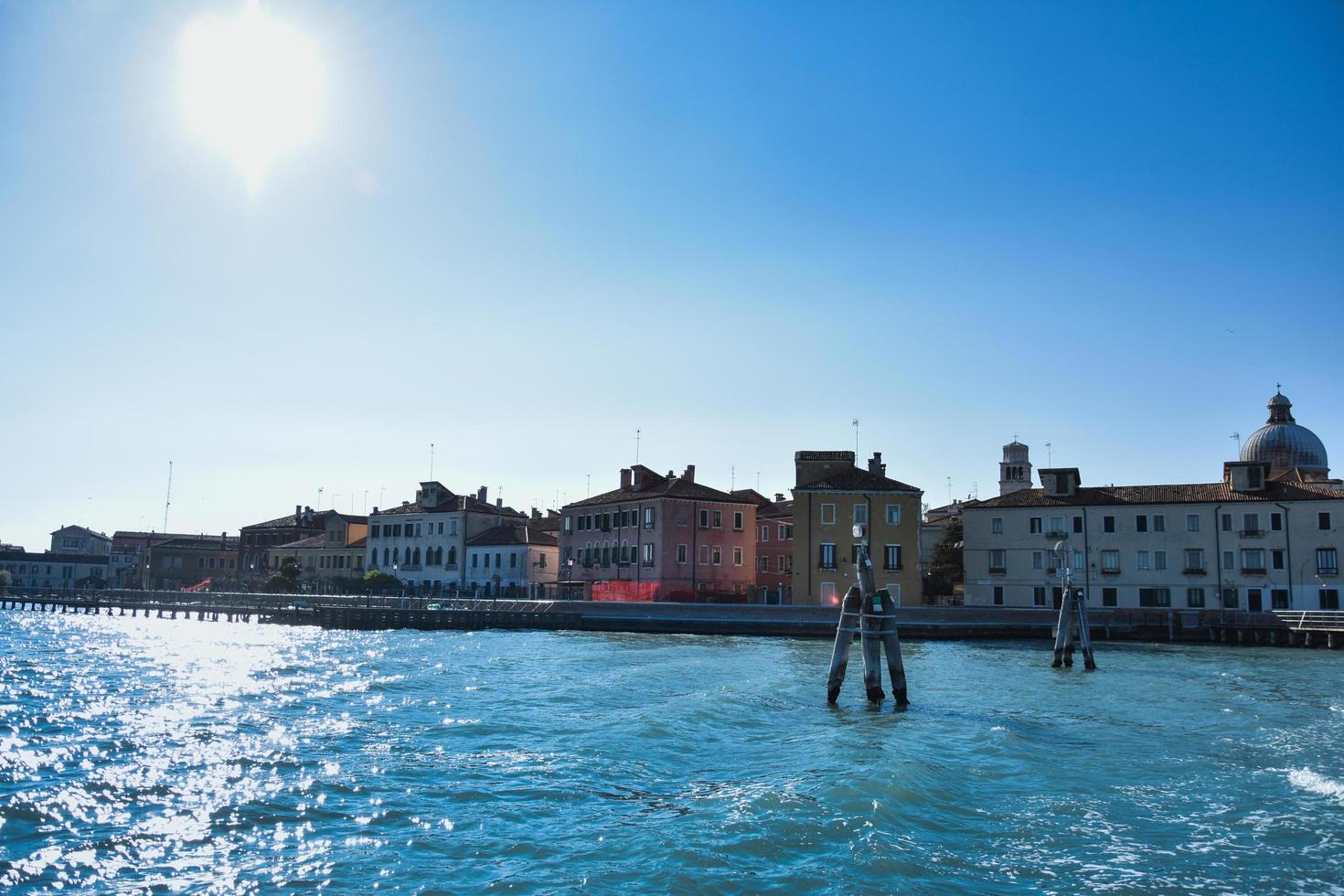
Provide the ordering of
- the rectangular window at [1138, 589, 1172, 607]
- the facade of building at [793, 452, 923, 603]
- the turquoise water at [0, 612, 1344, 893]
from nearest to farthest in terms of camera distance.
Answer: the turquoise water at [0, 612, 1344, 893] → the rectangular window at [1138, 589, 1172, 607] → the facade of building at [793, 452, 923, 603]

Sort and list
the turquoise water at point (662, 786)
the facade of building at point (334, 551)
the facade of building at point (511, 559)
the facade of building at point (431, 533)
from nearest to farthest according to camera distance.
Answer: the turquoise water at point (662, 786) < the facade of building at point (511, 559) < the facade of building at point (431, 533) < the facade of building at point (334, 551)

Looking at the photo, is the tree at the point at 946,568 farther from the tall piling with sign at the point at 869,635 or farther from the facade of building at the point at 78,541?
the facade of building at the point at 78,541

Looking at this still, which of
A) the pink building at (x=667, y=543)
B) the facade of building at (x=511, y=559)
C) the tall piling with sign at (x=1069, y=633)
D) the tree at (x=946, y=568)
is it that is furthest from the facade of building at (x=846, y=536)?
the facade of building at (x=511, y=559)

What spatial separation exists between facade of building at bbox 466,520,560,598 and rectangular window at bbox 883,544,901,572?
28.0 metres

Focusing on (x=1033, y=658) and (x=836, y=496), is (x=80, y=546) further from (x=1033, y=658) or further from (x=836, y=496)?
(x=1033, y=658)

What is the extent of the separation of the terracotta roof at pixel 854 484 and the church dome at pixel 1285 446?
4062 cm

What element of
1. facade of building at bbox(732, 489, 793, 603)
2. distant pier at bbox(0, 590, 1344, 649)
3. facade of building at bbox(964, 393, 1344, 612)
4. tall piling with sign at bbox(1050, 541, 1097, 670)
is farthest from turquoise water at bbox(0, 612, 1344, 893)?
facade of building at bbox(732, 489, 793, 603)

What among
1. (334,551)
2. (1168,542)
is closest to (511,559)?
(334,551)

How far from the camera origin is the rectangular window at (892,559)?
198 ft

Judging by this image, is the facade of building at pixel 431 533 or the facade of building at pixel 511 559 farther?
the facade of building at pixel 431 533

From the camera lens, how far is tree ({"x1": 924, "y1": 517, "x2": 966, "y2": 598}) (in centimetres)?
7375

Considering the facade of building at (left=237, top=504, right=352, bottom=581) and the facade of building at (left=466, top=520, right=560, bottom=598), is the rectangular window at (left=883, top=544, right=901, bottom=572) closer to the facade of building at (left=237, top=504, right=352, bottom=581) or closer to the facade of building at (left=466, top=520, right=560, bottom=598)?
the facade of building at (left=466, top=520, right=560, bottom=598)

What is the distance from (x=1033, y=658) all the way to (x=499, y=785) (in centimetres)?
3089

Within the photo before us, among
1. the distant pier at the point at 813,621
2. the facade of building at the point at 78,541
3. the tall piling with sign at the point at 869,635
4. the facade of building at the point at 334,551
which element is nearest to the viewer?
the tall piling with sign at the point at 869,635
